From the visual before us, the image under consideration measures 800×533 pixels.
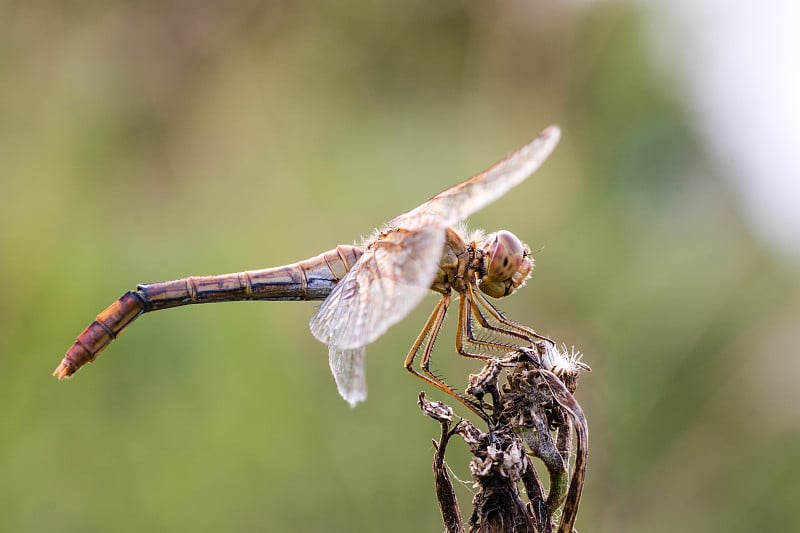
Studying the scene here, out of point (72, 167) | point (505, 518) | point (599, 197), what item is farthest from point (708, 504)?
point (72, 167)

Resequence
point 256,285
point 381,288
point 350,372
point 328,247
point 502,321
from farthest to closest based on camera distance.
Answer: point 328,247
point 256,285
point 502,321
point 381,288
point 350,372

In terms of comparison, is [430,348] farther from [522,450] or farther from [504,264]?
[522,450]

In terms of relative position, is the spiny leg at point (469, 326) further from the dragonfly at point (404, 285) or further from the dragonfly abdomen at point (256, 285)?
the dragonfly abdomen at point (256, 285)

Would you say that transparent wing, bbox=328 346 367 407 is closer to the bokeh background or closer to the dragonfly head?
the dragonfly head

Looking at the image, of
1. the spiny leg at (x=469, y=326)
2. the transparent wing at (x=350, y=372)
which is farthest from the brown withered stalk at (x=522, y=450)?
the spiny leg at (x=469, y=326)

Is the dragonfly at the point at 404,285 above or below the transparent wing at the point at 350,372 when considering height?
above

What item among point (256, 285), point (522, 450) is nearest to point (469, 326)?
point (256, 285)

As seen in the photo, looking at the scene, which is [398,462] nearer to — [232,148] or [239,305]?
[239,305]
